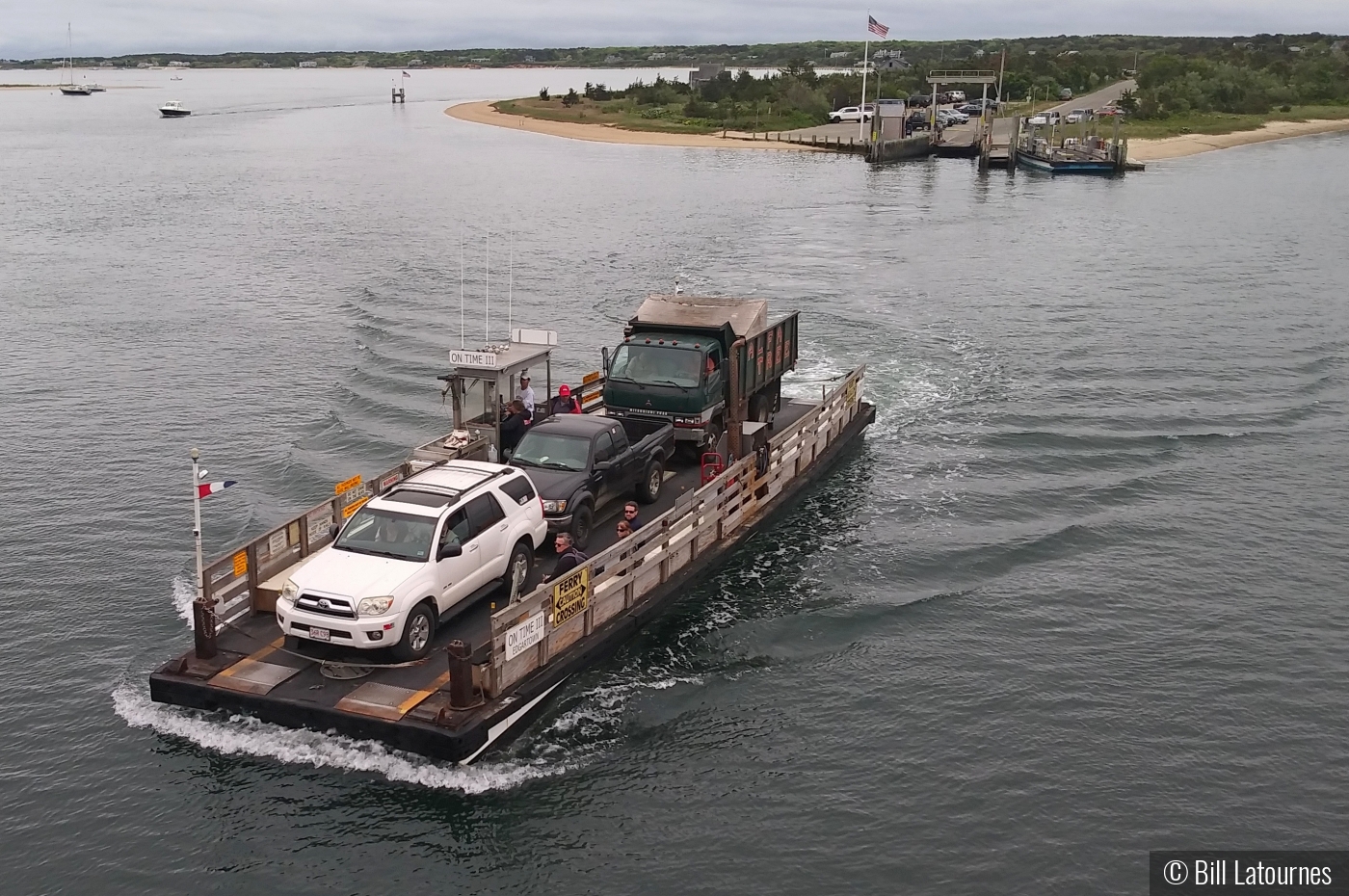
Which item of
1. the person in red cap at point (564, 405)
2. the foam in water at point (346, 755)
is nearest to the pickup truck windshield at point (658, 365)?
the person in red cap at point (564, 405)

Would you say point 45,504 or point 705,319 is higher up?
point 705,319

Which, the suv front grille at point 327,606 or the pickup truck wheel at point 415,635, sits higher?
the suv front grille at point 327,606

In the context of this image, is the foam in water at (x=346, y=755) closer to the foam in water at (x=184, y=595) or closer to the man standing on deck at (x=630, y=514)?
the foam in water at (x=184, y=595)

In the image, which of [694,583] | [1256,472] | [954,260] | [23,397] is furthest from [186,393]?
[954,260]

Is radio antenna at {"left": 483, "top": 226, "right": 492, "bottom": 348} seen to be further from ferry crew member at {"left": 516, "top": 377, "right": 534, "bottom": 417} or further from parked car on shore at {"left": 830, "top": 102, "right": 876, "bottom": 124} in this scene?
parked car on shore at {"left": 830, "top": 102, "right": 876, "bottom": 124}

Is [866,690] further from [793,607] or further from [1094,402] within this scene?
[1094,402]

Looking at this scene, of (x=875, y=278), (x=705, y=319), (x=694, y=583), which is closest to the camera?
(x=694, y=583)
